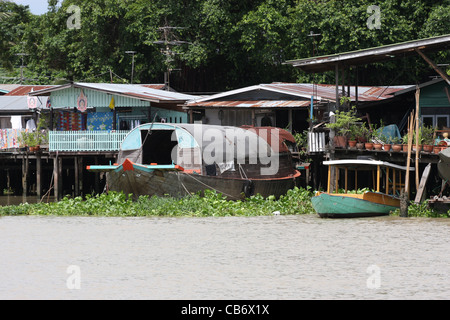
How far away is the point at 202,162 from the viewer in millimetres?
25672

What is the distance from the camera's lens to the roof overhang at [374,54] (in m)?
22.5

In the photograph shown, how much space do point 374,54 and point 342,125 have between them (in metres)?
2.48

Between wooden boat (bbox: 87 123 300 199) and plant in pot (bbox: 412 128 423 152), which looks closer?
plant in pot (bbox: 412 128 423 152)

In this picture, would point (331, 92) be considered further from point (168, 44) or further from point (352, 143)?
point (168, 44)

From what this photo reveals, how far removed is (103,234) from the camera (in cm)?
1864

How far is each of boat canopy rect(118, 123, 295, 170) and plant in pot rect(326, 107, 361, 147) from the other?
10.8 feet

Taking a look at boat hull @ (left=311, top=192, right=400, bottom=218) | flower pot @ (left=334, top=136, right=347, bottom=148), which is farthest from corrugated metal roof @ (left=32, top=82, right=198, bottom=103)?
boat hull @ (left=311, top=192, right=400, bottom=218)

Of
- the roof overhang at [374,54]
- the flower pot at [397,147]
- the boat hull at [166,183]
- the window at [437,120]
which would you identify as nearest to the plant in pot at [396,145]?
the flower pot at [397,147]

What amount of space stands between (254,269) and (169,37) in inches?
1148

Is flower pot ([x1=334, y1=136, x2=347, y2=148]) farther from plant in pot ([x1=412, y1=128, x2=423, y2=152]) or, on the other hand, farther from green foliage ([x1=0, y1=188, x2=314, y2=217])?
plant in pot ([x1=412, y1=128, x2=423, y2=152])

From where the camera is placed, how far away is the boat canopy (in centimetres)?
2591

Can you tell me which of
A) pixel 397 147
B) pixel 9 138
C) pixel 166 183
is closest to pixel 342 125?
pixel 397 147
